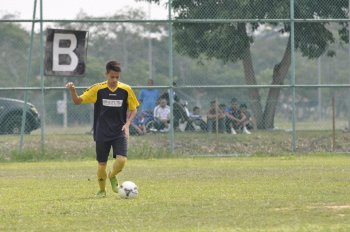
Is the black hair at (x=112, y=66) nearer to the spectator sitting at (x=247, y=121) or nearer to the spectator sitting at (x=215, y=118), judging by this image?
the spectator sitting at (x=215, y=118)

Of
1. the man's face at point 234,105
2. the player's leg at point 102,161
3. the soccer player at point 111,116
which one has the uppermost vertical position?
the man's face at point 234,105

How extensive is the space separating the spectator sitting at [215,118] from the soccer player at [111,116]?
35.4ft

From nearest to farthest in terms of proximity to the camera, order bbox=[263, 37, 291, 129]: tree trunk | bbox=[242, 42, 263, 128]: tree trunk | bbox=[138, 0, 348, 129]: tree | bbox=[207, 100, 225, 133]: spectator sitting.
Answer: bbox=[138, 0, 348, 129]: tree, bbox=[207, 100, 225, 133]: spectator sitting, bbox=[242, 42, 263, 128]: tree trunk, bbox=[263, 37, 291, 129]: tree trunk

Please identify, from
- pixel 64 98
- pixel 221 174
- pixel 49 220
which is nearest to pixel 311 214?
pixel 49 220

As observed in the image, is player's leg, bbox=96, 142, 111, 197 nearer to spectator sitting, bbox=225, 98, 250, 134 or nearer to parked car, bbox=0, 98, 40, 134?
parked car, bbox=0, 98, 40, 134

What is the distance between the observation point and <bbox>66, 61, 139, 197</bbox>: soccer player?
14.2 meters

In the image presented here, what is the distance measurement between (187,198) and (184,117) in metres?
11.7

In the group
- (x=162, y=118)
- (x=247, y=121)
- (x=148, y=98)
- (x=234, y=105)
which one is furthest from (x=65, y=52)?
(x=247, y=121)

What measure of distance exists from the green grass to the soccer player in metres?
0.52

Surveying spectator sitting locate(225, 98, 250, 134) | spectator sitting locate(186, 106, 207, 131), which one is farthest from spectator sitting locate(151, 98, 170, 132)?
spectator sitting locate(225, 98, 250, 134)

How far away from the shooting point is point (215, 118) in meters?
25.3

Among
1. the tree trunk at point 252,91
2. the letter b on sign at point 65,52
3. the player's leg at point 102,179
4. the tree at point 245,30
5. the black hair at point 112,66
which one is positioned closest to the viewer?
the black hair at point 112,66

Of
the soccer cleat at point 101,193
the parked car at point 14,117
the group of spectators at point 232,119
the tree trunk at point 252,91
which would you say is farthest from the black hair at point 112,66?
the tree trunk at point 252,91

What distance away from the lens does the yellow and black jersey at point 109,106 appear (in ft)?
46.7
